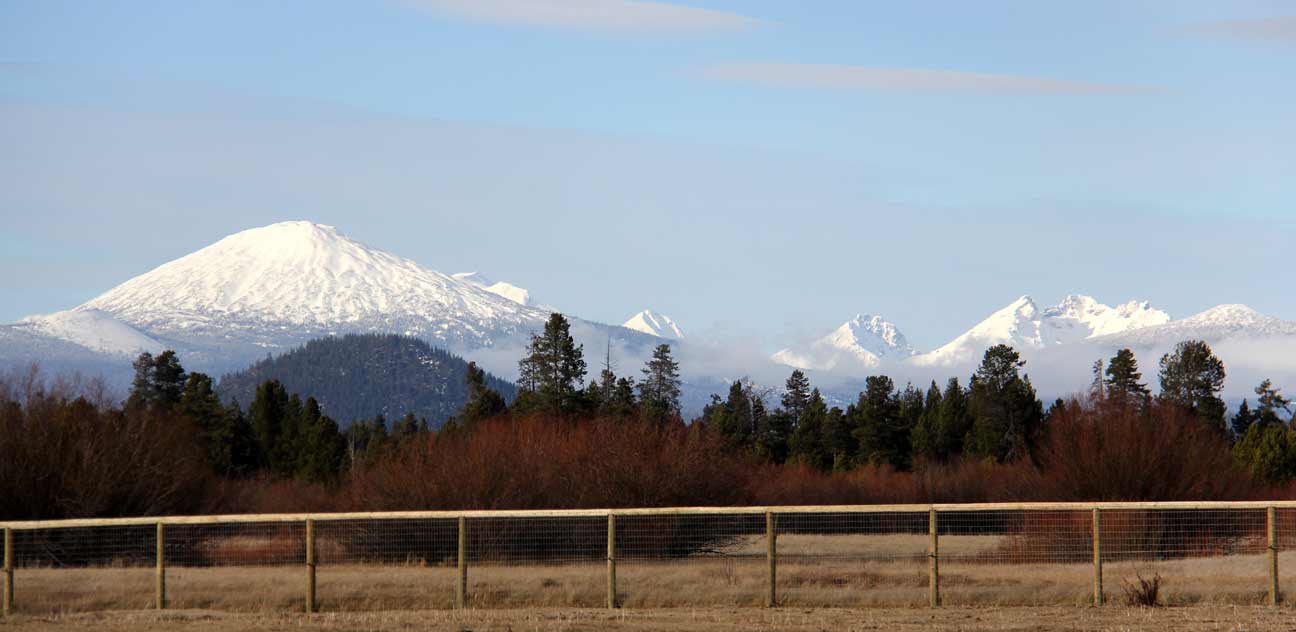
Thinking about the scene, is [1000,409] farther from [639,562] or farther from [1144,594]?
[1144,594]

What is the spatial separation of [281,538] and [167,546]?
3513 mm

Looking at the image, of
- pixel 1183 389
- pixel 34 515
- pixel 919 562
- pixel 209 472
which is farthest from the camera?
pixel 1183 389

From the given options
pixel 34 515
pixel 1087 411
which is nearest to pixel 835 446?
pixel 1087 411

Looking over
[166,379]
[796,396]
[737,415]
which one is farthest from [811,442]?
[166,379]

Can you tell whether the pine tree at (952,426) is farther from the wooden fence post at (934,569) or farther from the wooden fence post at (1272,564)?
the wooden fence post at (934,569)

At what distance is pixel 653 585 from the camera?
83.0ft

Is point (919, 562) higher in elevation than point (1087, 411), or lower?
lower

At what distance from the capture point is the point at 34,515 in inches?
1495

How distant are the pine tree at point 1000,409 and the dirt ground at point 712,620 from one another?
59.2m

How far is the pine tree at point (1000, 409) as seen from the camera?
84.5 metres

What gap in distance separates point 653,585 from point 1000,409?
219 feet

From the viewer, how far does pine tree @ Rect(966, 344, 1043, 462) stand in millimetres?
84500

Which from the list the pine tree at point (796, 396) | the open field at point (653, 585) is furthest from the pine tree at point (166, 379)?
the open field at point (653, 585)

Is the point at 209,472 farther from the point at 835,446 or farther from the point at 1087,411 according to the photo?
the point at 835,446
